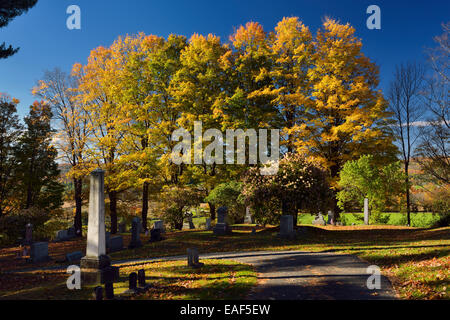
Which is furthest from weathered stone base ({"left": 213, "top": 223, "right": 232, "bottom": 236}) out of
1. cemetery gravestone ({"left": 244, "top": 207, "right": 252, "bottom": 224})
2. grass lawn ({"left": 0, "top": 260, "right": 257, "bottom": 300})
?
cemetery gravestone ({"left": 244, "top": 207, "right": 252, "bottom": 224})

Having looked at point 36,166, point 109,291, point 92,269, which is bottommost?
point 92,269

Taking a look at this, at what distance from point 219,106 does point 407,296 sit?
59.4ft

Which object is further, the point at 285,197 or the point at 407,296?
the point at 285,197

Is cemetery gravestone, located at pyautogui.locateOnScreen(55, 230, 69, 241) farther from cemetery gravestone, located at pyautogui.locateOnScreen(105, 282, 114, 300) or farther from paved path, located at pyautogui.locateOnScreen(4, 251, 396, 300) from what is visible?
cemetery gravestone, located at pyautogui.locateOnScreen(105, 282, 114, 300)

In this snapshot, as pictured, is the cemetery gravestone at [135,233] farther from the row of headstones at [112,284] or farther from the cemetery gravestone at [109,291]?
the cemetery gravestone at [109,291]

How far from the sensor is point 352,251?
12648 millimetres

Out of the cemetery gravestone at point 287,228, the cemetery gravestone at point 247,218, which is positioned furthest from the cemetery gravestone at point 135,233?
the cemetery gravestone at point 247,218

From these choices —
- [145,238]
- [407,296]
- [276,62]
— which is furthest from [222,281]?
[276,62]

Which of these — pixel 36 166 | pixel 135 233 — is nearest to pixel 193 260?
pixel 135 233

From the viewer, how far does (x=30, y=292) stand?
29.1 ft

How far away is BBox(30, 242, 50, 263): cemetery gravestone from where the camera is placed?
15.9 m

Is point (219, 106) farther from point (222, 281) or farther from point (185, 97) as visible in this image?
point (222, 281)

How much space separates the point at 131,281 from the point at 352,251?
9.77 meters

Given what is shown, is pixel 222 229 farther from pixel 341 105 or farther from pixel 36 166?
pixel 36 166
